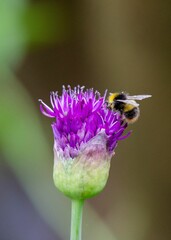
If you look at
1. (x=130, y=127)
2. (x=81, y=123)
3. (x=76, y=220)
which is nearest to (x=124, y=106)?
(x=81, y=123)

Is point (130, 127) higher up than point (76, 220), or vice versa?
point (76, 220)

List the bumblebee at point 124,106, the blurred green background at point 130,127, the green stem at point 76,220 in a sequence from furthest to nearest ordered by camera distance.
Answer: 1. the blurred green background at point 130,127
2. the bumblebee at point 124,106
3. the green stem at point 76,220

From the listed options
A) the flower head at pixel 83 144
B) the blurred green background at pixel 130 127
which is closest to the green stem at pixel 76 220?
the flower head at pixel 83 144

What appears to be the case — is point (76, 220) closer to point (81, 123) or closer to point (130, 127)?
point (81, 123)

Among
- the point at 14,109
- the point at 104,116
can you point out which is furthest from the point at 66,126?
the point at 14,109

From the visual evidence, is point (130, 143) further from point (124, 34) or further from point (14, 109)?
point (14, 109)

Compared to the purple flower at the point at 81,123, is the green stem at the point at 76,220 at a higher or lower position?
lower

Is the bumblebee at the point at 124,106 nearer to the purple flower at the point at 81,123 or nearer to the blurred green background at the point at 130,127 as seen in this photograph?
the purple flower at the point at 81,123

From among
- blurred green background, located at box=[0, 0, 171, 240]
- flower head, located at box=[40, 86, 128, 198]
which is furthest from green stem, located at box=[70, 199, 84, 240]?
blurred green background, located at box=[0, 0, 171, 240]
